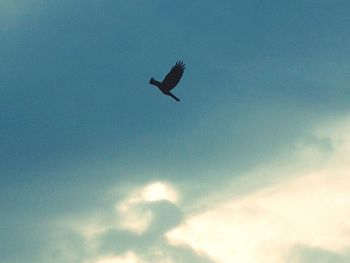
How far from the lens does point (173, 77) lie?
56.2 ft

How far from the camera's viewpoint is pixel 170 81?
17.1 m

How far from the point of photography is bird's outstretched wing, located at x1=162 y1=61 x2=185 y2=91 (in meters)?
17.1

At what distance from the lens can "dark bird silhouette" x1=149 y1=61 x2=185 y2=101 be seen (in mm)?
17062

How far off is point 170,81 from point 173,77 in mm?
381

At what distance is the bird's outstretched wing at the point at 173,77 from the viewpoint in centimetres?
1708

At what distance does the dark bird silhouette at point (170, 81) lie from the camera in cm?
1706

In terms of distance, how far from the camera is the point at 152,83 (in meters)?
17.0

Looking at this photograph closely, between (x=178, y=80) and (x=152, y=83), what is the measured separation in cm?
196

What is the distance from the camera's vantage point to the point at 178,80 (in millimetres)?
17203
